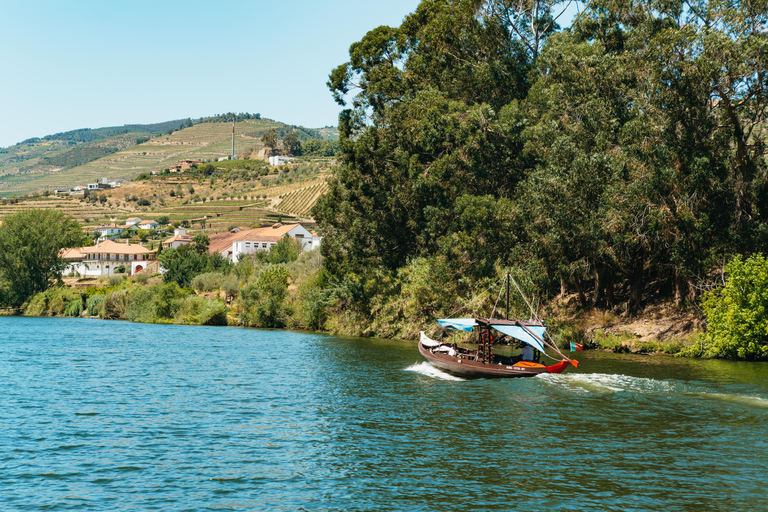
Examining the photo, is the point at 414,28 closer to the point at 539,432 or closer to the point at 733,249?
the point at 733,249

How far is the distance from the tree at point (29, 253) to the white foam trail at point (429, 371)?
305ft

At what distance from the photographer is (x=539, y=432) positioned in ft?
74.6

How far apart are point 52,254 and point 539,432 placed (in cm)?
11140

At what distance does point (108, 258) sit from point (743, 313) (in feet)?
449

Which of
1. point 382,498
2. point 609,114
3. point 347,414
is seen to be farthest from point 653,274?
point 382,498

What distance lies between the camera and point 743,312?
135 ft

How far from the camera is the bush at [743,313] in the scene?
134 feet

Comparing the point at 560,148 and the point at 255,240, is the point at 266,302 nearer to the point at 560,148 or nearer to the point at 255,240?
the point at 560,148

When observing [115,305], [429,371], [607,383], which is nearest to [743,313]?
[607,383]

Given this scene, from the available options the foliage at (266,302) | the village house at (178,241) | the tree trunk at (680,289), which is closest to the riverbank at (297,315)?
the foliage at (266,302)

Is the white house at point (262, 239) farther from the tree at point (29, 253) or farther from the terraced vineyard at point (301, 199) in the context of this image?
the terraced vineyard at point (301, 199)

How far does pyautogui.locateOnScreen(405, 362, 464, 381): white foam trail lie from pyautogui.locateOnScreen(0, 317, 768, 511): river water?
9.0 inches

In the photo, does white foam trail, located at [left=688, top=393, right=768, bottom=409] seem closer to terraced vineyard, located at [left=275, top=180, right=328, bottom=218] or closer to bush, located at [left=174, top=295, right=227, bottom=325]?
bush, located at [left=174, top=295, right=227, bottom=325]

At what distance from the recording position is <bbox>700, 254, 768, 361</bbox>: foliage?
40781 millimetres
